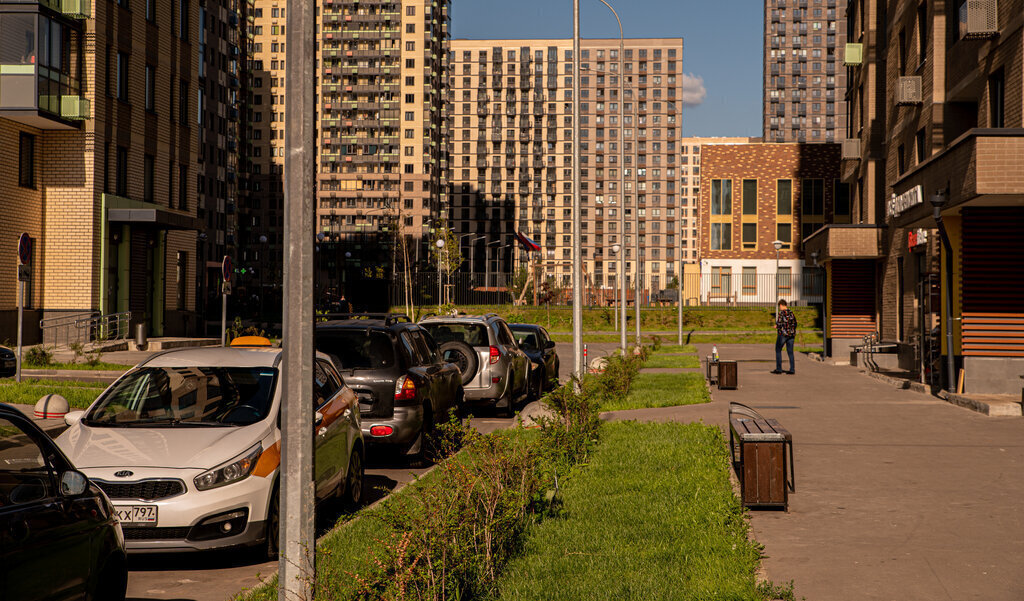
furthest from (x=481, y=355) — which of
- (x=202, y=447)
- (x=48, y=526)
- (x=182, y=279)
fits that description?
(x=182, y=279)

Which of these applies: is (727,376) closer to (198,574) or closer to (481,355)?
(481,355)

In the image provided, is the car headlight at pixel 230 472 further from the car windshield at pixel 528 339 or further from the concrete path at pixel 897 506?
the car windshield at pixel 528 339

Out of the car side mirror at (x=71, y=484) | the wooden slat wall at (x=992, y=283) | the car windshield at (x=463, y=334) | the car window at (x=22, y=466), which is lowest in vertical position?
the car side mirror at (x=71, y=484)

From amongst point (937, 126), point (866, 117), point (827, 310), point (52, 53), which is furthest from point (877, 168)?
point (52, 53)

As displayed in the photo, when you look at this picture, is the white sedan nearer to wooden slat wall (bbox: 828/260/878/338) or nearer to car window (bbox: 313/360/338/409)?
car window (bbox: 313/360/338/409)

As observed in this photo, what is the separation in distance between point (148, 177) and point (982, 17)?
2958 cm

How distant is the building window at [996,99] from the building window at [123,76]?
1109 inches

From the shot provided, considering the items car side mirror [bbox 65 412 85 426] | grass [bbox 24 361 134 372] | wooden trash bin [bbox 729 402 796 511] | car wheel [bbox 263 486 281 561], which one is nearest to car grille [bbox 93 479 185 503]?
car wheel [bbox 263 486 281 561]

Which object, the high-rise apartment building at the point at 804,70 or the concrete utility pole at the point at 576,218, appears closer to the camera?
the concrete utility pole at the point at 576,218

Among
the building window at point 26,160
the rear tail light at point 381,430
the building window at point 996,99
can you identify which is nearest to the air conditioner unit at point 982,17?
the building window at point 996,99

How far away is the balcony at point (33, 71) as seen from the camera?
31.1 m

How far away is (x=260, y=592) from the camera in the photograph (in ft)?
19.8

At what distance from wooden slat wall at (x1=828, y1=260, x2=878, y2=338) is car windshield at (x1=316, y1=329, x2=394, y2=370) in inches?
1104

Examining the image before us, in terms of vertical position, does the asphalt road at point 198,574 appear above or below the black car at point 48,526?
below
